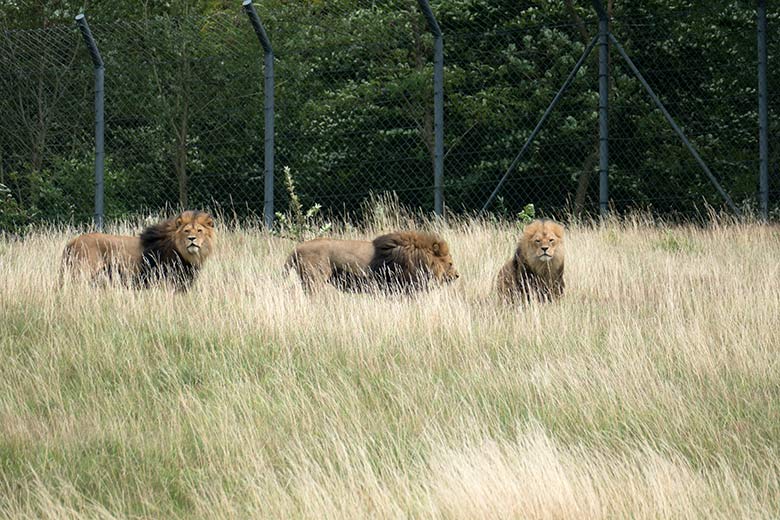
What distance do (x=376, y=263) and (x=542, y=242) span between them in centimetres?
124

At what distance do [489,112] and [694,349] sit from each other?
12.6 meters

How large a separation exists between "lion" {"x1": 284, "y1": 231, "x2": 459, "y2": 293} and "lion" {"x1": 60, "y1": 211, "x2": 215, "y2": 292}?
650 millimetres

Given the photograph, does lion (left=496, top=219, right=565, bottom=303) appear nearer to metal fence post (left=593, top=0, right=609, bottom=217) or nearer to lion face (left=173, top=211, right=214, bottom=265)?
lion face (left=173, top=211, right=214, bottom=265)

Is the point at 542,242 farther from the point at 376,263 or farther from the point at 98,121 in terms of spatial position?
the point at 98,121

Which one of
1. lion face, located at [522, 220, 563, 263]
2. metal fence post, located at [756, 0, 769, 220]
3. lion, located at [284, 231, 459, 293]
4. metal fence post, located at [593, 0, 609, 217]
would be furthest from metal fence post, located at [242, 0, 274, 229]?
metal fence post, located at [756, 0, 769, 220]

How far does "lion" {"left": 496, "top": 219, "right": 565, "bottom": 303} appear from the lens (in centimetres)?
731

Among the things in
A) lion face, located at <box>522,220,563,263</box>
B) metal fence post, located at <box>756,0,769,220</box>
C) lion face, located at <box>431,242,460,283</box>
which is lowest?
lion face, located at <box>431,242,460,283</box>

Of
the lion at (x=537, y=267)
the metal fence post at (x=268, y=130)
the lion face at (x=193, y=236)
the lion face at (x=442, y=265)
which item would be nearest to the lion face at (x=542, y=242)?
the lion at (x=537, y=267)

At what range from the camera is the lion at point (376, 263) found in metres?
7.88

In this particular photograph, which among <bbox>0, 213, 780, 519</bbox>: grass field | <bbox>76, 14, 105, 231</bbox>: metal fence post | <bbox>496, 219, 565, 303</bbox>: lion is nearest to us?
<bbox>0, 213, 780, 519</bbox>: grass field

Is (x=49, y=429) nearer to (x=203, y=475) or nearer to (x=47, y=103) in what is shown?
(x=203, y=475)

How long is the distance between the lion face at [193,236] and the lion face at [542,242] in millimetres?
2214

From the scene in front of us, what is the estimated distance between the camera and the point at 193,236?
8016 millimetres

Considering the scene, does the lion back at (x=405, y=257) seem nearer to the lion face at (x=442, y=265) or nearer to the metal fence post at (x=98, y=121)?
the lion face at (x=442, y=265)
